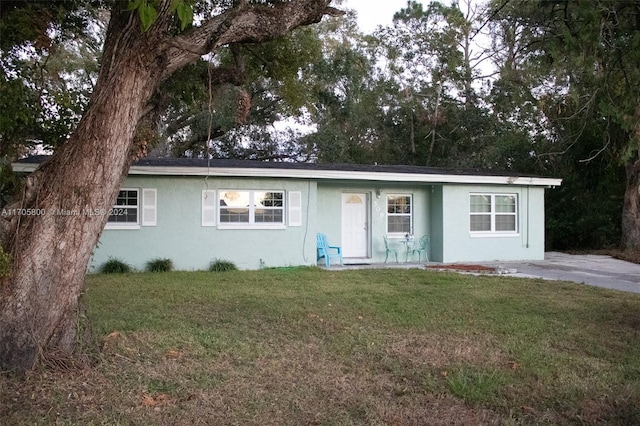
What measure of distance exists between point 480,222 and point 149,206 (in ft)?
31.4

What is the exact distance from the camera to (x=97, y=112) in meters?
4.84

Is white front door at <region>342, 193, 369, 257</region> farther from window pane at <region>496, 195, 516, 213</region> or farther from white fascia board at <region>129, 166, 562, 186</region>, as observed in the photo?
window pane at <region>496, 195, 516, 213</region>

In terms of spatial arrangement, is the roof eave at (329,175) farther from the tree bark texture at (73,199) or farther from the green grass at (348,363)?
the tree bark texture at (73,199)

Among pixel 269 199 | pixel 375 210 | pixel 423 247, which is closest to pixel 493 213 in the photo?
pixel 423 247

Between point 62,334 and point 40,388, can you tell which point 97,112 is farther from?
point 40,388

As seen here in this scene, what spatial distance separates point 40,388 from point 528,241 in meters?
15.2

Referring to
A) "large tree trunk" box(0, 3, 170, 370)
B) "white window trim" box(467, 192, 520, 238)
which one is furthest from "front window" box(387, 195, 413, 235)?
"large tree trunk" box(0, 3, 170, 370)

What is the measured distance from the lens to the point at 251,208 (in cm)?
1413

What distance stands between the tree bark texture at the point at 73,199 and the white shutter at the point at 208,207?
28.3 feet

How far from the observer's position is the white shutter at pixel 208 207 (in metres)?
13.7

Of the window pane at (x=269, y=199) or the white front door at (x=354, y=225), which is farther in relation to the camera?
the white front door at (x=354, y=225)

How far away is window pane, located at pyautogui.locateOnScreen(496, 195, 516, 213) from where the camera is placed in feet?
54.4

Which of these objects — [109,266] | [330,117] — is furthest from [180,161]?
[330,117]

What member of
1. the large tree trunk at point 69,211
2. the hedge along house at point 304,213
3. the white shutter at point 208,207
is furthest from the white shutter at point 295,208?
the large tree trunk at point 69,211
